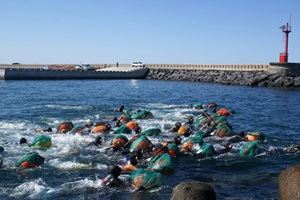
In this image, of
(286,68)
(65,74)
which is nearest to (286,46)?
(286,68)

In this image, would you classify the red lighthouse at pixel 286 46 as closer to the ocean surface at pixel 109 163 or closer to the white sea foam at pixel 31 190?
the ocean surface at pixel 109 163

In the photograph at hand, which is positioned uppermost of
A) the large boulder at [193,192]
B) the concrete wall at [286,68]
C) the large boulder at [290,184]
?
the concrete wall at [286,68]

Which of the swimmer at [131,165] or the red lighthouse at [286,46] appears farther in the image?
the red lighthouse at [286,46]

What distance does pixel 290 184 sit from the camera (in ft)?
32.1

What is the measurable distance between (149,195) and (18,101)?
33.8 metres

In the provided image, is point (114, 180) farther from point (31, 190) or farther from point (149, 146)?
point (149, 146)

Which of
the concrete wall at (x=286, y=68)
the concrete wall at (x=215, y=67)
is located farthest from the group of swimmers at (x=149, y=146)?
the concrete wall at (x=215, y=67)

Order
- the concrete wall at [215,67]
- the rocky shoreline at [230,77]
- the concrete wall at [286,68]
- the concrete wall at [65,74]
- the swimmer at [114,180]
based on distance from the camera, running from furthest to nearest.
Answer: the concrete wall at [65,74] → the concrete wall at [215,67] → the concrete wall at [286,68] → the rocky shoreline at [230,77] → the swimmer at [114,180]

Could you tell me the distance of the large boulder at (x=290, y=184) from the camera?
31.3ft

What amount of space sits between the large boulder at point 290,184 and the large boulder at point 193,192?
189cm

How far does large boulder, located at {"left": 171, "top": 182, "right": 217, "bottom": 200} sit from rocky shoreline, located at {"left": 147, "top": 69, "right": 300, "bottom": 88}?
2222 inches

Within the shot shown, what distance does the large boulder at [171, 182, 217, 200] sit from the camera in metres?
9.82

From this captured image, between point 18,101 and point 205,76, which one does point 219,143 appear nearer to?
point 18,101

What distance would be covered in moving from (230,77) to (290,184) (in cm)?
6705
